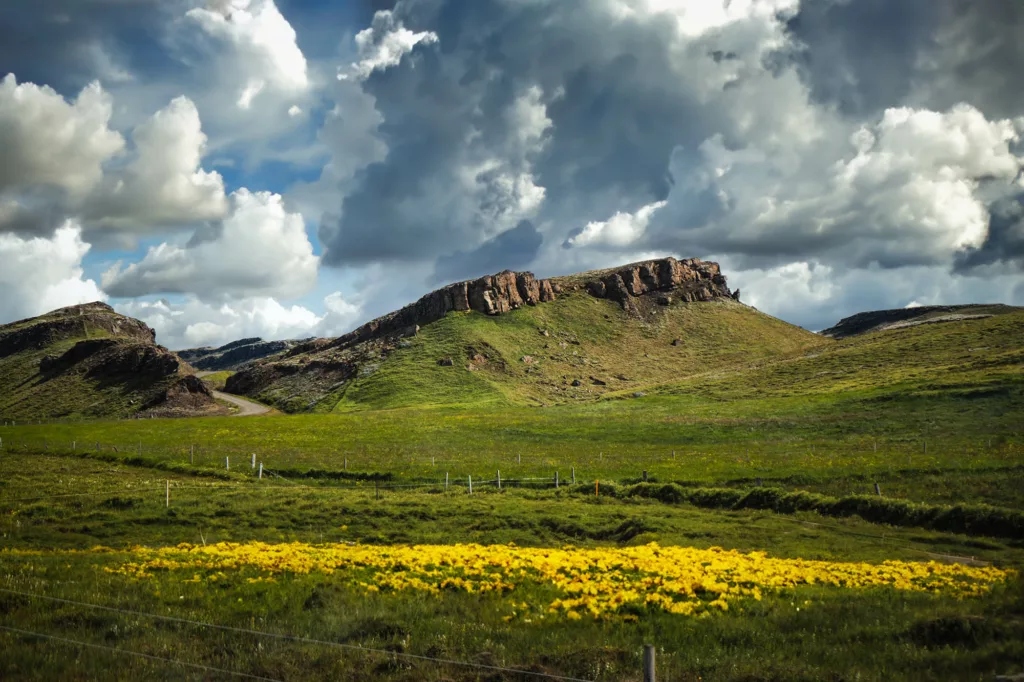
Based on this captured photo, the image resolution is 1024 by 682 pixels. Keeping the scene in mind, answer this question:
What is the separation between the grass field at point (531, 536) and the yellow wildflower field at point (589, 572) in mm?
200

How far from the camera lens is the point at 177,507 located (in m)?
34.4

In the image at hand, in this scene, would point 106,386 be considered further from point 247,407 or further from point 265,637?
point 265,637

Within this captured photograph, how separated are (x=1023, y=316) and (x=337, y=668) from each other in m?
164

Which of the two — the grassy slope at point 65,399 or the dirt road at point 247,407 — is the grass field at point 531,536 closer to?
the dirt road at point 247,407

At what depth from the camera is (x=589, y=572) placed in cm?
1820

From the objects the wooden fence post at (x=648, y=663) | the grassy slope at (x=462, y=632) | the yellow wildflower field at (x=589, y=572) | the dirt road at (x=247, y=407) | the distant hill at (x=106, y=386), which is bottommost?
the yellow wildflower field at (x=589, y=572)

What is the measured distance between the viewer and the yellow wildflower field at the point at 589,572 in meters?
15.2

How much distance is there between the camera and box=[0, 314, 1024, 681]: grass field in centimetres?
1131

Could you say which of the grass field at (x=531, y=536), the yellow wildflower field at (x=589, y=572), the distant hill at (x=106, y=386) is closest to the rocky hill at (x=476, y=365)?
the distant hill at (x=106, y=386)

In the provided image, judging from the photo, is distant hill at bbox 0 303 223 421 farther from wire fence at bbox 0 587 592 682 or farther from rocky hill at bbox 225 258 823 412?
wire fence at bbox 0 587 592 682

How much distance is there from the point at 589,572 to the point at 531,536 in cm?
1201

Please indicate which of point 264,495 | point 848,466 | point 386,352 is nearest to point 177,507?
point 264,495

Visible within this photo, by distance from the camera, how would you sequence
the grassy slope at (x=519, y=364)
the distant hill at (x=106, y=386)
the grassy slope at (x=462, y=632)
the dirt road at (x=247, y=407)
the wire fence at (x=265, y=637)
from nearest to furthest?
the wire fence at (x=265, y=637) < the grassy slope at (x=462, y=632) < the dirt road at (x=247, y=407) < the distant hill at (x=106, y=386) < the grassy slope at (x=519, y=364)

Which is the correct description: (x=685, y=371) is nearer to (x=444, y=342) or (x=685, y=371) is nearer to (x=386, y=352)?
(x=444, y=342)
